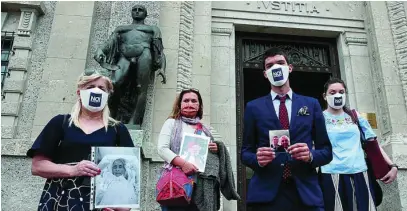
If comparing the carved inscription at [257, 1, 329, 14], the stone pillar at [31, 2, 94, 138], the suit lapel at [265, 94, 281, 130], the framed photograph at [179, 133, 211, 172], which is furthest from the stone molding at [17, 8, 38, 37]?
the suit lapel at [265, 94, 281, 130]

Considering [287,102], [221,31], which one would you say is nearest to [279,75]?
[287,102]

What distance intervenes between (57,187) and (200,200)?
61.2 inches

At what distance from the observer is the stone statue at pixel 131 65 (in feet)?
23.7

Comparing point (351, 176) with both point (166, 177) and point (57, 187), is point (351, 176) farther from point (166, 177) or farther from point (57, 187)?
point (57, 187)

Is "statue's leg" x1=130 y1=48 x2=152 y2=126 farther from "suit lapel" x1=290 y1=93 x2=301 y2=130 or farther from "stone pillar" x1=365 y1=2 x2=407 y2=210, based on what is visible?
"stone pillar" x1=365 y1=2 x2=407 y2=210

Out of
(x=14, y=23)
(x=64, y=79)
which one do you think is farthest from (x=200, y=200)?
(x=14, y=23)

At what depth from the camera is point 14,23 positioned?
8.80 m

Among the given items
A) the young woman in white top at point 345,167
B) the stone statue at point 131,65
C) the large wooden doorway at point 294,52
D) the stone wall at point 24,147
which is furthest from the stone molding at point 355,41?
the stone wall at point 24,147

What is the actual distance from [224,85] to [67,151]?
5918 millimetres

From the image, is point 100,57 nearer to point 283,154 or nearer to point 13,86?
point 13,86

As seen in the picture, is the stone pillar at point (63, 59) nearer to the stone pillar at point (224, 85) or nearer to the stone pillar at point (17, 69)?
the stone pillar at point (17, 69)

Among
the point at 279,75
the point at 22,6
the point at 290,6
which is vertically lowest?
the point at 279,75

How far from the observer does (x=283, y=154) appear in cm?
342

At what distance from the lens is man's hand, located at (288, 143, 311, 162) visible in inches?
129
